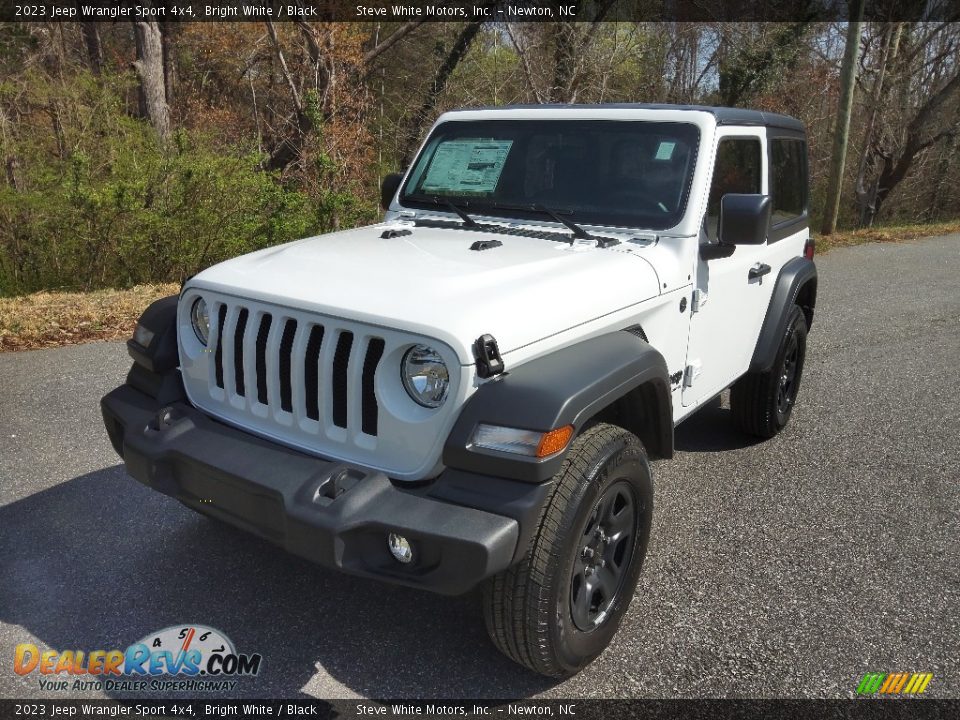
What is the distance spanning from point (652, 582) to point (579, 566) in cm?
82

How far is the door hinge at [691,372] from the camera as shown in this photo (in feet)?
11.8

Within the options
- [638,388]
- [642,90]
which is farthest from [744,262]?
[642,90]

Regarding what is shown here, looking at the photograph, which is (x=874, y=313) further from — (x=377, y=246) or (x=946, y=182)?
(x=946, y=182)

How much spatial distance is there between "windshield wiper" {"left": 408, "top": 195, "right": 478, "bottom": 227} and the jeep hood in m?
0.26

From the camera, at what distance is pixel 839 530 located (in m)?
3.78

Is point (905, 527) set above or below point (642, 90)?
below

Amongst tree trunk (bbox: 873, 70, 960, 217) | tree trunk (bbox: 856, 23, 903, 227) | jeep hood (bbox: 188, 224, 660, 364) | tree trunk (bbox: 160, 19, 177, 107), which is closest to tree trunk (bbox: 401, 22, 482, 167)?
tree trunk (bbox: 160, 19, 177, 107)

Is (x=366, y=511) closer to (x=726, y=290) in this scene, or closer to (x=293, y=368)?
(x=293, y=368)

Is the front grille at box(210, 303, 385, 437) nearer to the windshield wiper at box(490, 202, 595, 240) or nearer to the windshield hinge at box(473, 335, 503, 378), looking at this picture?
the windshield hinge at box(473, 335, 503, 378)

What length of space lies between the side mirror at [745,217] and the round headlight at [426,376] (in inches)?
61.7

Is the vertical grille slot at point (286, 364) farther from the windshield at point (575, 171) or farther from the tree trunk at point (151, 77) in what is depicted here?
the tree trunk at point (151, 77)

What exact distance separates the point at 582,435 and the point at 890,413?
3746 millimetres

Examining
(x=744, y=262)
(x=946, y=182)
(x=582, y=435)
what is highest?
(x=744, y=262)

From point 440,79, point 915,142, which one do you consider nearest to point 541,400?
point 440,79
